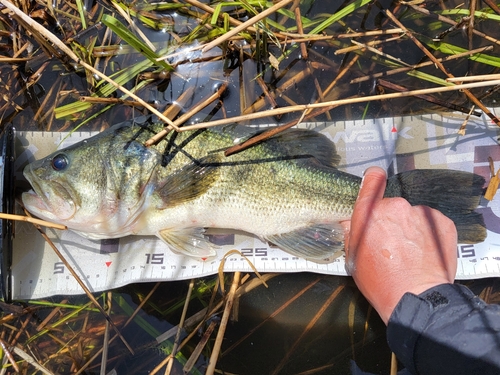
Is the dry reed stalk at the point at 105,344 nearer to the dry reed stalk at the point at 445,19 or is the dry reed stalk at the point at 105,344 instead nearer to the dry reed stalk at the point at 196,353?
the dry reed stalk at the point at 196,353

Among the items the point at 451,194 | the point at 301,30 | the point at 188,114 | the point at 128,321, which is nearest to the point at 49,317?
the point at 128,321

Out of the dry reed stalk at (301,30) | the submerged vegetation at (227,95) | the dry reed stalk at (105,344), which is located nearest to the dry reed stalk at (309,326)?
the submerged vegetation at (227,95)

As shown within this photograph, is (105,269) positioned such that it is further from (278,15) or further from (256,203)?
(278,15)

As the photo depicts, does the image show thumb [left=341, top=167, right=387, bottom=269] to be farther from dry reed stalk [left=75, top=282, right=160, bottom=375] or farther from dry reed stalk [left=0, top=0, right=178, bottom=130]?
dry reed stalk [left=75, top=282, right=160, bottom=375]

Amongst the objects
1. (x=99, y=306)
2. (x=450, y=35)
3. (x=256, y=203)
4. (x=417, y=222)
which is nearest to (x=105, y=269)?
(x=99, y=306)

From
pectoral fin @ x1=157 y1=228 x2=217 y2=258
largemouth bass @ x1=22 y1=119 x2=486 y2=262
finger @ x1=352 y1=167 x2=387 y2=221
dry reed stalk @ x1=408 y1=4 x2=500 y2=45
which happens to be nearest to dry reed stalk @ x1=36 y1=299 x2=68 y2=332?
largemouth bass @ x1=22 y1=119 x2=486 y2=262

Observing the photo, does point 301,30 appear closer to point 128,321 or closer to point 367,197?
point 367,197
